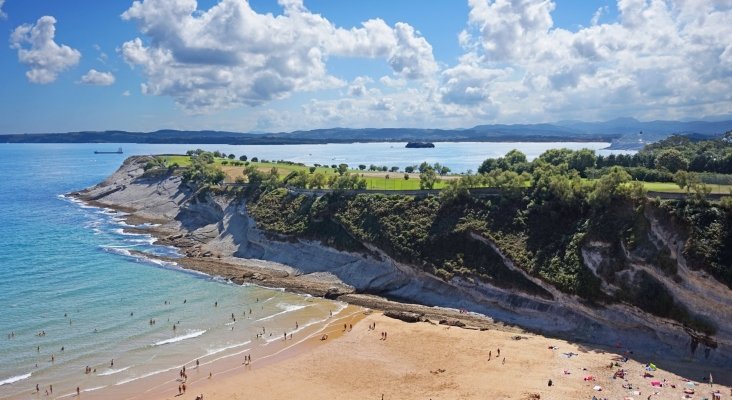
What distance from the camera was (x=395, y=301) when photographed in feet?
202

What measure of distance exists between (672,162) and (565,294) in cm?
3893

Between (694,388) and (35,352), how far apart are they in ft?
170

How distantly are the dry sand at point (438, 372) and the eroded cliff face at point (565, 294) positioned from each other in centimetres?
335

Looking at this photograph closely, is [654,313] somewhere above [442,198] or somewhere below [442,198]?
below

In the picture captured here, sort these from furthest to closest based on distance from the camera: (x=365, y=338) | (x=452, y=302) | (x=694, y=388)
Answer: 1. (x=452, y=302)
2. (x=365, y=338)
3. (x=694, y=388)

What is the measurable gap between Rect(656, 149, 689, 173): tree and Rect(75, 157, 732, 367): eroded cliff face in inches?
1284

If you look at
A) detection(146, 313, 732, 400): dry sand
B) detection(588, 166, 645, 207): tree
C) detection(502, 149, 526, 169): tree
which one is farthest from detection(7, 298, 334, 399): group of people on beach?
detection(502, 149, 526, 169): tree

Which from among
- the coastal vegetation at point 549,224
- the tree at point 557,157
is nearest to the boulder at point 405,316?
the coastal vegetation at point 549,224

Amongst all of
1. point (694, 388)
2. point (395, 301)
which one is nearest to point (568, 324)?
point (694, 388)

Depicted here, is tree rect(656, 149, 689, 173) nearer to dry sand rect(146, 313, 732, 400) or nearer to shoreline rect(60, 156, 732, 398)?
shoreline rect(60, 156, 732, 398)

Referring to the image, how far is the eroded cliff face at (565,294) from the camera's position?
4584cm

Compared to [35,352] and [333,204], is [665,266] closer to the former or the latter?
[333,204]

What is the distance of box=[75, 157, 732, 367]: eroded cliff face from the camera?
45.8 metres

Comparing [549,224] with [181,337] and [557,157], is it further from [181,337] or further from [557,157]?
[181,337]
